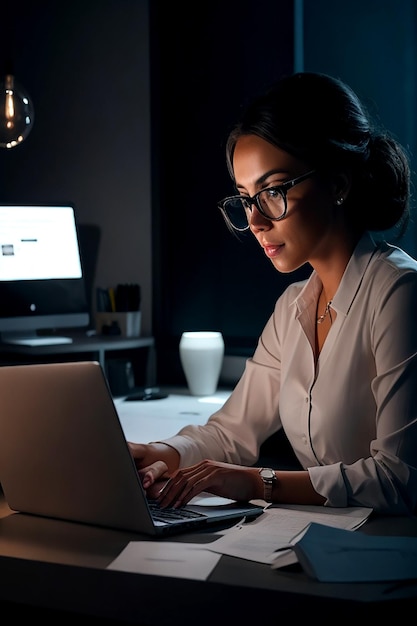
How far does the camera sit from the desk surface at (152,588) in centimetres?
90

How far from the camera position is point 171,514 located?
1.20 m

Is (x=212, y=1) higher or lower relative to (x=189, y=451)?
higher

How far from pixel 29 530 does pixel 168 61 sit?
2.37 metres

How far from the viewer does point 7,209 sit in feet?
9.75

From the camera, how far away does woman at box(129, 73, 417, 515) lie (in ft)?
4.48

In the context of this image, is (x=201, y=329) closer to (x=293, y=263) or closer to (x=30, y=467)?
(x=293, y=263)

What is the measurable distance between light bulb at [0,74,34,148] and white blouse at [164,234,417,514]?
4.38 feet

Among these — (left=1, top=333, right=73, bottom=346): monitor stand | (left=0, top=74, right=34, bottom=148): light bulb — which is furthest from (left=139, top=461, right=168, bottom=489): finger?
(left=0, top=74, right=34, bottom=148): light bulb

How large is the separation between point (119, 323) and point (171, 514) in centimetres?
196

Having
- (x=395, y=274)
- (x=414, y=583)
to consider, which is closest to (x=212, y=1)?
(x=395, y=274)

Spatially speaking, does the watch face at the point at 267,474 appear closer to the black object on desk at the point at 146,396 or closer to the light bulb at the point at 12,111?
the black object on desk at the point at 146,396

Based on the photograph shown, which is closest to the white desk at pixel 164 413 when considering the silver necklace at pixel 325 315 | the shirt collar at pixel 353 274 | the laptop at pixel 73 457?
the silver necklace at pixel 325 315

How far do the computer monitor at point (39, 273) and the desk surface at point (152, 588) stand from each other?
178cm

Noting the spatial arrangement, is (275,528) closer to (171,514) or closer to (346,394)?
(171,514)
